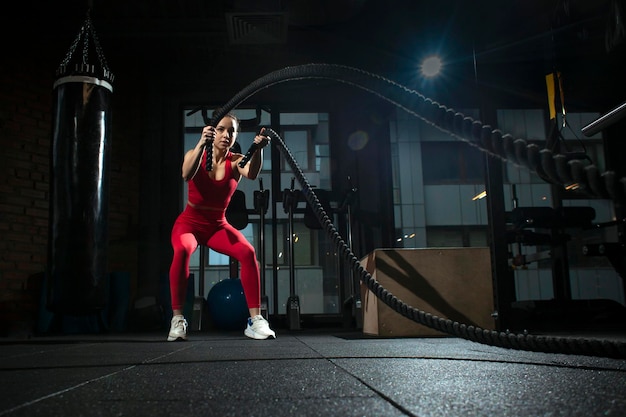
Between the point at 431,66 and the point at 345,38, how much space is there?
3.19 feet

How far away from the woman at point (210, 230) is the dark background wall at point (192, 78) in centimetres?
227

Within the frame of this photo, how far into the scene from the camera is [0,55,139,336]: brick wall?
15.7ft

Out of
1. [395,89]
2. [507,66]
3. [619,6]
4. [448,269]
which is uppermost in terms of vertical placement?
[507,66]

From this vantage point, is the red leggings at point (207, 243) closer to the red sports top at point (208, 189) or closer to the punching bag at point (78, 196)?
the red sports top at point (208, 189)

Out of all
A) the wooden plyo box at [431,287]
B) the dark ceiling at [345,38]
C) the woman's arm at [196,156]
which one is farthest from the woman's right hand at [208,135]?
the dark ceiling at [345,38]

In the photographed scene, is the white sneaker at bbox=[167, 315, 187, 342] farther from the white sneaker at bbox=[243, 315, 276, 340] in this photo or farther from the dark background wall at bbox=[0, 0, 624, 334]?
the dark background wall at bbox=[0, 0, 624, 334]

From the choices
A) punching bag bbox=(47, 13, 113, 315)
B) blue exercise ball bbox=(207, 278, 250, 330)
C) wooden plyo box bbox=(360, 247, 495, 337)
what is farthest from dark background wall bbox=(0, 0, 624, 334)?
punching bag bbox=(47, 13, 113, 315)

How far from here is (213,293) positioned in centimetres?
519

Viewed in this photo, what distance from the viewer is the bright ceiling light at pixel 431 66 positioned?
532cm

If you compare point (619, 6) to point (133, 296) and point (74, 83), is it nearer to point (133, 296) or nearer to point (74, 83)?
point (74, 83)

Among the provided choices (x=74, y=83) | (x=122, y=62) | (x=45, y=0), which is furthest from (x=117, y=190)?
(x=74, y=83)

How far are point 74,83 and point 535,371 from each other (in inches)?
95.4

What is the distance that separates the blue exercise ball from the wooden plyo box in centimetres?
222

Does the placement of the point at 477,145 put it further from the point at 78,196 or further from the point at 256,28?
the point at 256,28
